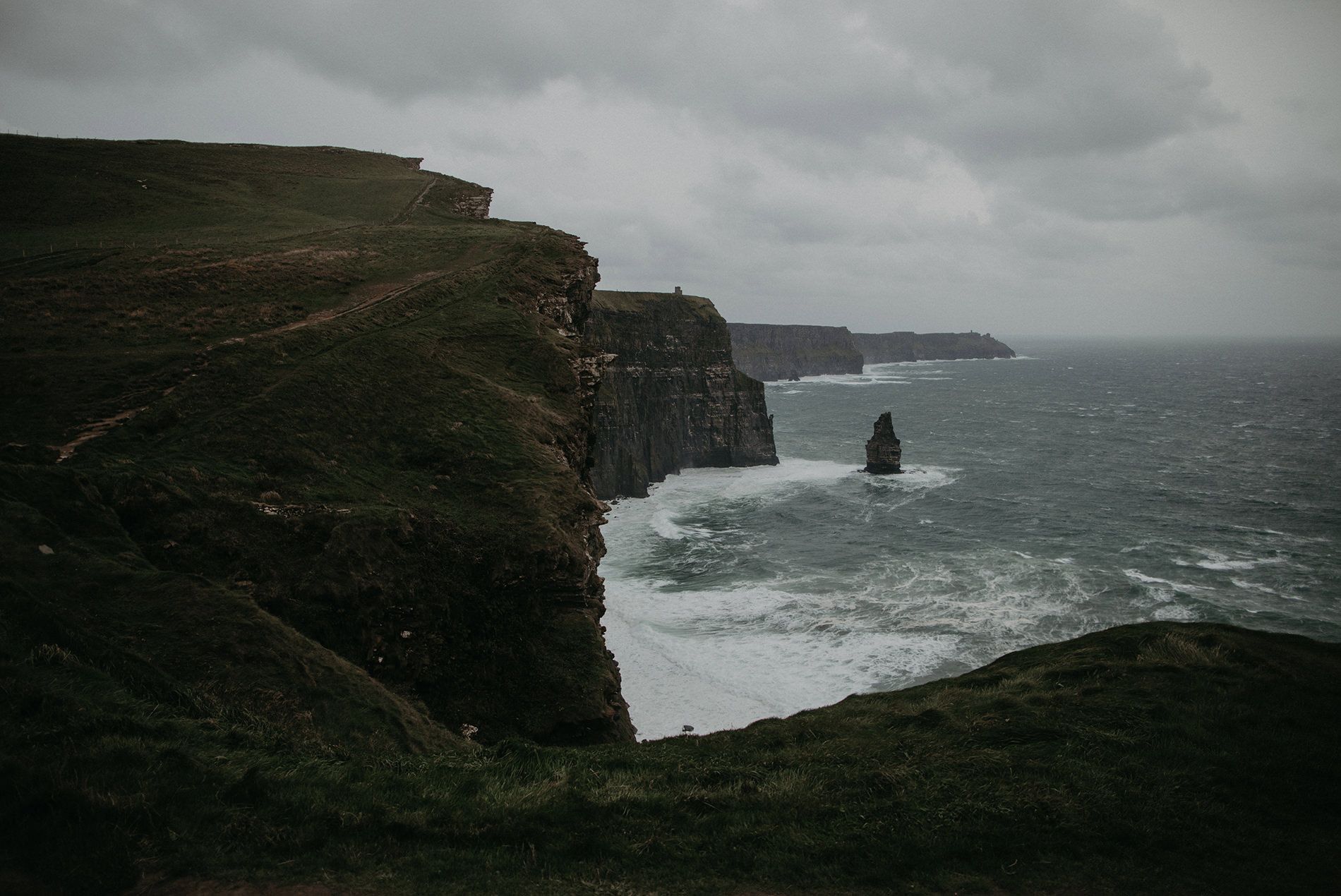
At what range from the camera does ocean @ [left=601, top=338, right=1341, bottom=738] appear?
1484 inches

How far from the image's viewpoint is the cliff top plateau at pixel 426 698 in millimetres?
9297

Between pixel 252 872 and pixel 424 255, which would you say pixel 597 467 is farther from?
A: pixel 252 872

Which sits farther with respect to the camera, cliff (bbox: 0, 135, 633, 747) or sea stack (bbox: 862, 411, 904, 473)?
sea stack (bbox: 862, 411, 904, 473)

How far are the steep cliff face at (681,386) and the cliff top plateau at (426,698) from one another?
200 feet

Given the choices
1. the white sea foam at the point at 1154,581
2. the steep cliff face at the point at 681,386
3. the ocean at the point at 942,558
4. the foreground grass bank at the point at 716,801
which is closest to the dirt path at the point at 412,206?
the steep cliff face at the point at 681,386

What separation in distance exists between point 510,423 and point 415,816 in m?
18.6

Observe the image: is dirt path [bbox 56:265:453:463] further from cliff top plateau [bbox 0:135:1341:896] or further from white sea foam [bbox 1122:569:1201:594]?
white sea foam [bbox 1122:569:1201:594]

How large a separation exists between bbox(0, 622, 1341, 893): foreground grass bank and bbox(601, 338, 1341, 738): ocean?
2000 centimetres

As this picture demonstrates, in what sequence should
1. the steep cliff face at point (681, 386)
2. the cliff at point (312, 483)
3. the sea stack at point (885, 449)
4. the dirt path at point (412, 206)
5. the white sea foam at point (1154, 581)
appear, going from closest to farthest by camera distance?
the cliff at point (312, 483) → the white sea foam at point (1154, 581) → the dirt path at point (412, 206) → the sea stack at point (885, 449) → the steep cliff face at point (681, 386)

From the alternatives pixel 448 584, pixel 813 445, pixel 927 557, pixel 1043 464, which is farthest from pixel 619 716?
pixel 813 445

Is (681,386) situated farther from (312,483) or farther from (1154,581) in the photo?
(312,483)

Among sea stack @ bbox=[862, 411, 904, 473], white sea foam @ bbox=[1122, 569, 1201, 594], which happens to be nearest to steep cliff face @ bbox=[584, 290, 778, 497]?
sea stack @ bbox=[862, 411, 904, 473]

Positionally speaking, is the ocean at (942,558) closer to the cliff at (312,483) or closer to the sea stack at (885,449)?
the sea stack at (885,449)

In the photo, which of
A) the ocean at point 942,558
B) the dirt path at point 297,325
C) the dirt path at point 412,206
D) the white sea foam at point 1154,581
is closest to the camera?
the dirt path at point 297,325
